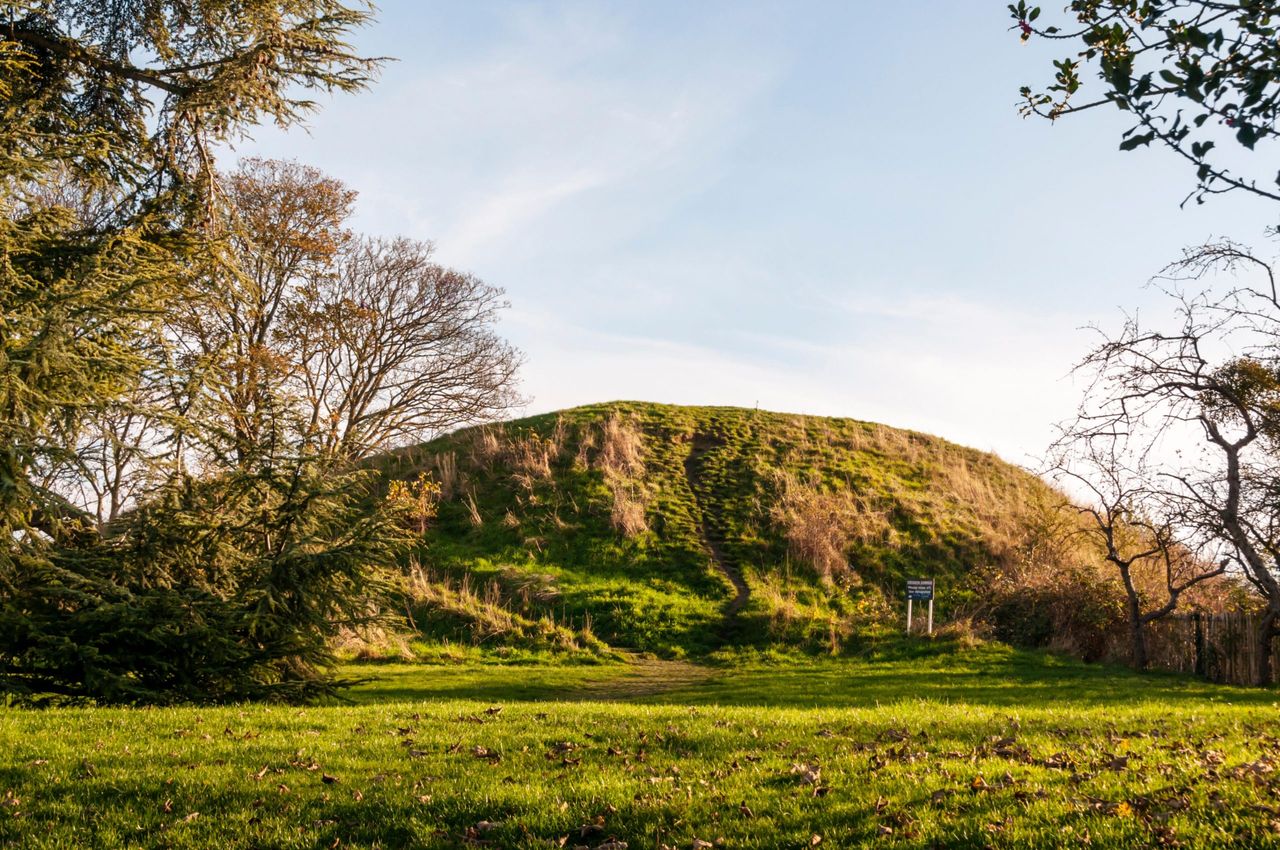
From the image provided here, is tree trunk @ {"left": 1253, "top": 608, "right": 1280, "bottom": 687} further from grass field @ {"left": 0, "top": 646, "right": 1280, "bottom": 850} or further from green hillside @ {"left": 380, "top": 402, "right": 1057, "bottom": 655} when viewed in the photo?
grass field @ {"left": 0, "top": 646, "right": 1280, "bottom": 850}

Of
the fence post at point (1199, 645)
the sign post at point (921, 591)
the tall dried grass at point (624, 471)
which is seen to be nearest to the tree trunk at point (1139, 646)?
the fence post at point (1199, 645)

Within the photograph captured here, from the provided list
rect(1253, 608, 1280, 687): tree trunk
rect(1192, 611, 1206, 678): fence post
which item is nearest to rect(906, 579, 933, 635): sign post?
rect(1192, 611, 1206, 678): fence post

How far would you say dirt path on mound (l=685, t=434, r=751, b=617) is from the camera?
84.6 ft

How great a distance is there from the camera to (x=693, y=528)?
101 feet

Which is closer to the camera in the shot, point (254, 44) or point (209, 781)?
point (209, 781)

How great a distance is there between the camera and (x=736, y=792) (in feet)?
21.1

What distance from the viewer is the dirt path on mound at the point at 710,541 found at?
25794 millimetres

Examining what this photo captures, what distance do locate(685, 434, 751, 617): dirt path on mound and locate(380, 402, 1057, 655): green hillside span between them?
78 mm

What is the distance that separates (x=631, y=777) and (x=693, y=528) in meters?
23.9

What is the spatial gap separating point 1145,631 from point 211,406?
2093 centimetres

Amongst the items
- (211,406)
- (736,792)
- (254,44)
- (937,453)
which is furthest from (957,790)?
(937,453)

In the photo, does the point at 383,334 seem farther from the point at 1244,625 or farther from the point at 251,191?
the point at 1244,625

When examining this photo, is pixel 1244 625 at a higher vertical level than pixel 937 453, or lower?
lower

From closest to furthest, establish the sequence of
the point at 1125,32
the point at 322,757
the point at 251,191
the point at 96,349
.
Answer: the point at 1125,32
the point at 322,757
the point at 96,349
the point at 251,191
